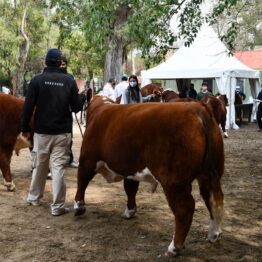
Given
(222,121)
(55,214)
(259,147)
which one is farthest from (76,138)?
(55,214)

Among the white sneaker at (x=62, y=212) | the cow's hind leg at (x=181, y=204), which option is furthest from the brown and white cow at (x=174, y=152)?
the white sneaker at (x=62, y=212)

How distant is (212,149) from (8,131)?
12.1 feet

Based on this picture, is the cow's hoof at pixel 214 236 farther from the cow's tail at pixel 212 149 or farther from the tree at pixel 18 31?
the tree at pixel 18 31

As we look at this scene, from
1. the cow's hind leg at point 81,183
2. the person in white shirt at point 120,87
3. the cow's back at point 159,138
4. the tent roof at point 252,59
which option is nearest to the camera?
the cow's back at point 159,138

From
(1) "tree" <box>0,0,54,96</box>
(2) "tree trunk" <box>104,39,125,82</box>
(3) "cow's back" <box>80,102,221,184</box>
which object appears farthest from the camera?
(1) "tree" <box>0,0,54,96</box>

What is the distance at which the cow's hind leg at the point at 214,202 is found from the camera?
378 cm

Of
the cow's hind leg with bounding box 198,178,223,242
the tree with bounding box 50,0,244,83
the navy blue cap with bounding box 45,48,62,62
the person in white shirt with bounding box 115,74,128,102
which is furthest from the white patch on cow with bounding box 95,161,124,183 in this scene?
the person in white shirt with bounding box 115,74,128,102

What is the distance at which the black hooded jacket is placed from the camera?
499 cm

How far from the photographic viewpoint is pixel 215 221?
3920mm

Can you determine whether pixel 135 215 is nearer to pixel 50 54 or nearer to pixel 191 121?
pixel 191 121

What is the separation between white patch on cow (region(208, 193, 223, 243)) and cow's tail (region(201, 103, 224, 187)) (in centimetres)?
22

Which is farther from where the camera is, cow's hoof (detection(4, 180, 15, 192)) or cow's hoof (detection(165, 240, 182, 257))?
cow's hoof (detection(4, 180, 15, 192))

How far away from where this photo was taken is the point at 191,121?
3578mm

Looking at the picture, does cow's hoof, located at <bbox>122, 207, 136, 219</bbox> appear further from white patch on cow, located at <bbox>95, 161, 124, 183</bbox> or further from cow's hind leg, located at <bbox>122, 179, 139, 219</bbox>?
white patch on cow, located at <bbox>95, 161, 124, 183</bbox>
